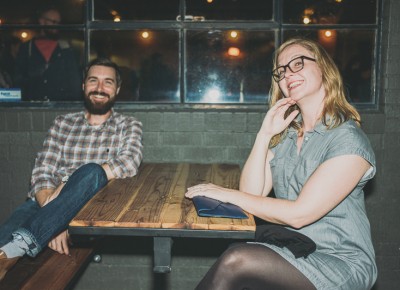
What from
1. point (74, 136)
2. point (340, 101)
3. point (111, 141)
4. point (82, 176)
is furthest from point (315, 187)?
point (74, 136)

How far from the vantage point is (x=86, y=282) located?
12.6 ft

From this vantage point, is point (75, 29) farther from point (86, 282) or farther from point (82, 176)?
point (86, 282)

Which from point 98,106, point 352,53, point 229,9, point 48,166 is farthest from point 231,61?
point 48,166

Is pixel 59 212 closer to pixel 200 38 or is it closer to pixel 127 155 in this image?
pixel 127 155

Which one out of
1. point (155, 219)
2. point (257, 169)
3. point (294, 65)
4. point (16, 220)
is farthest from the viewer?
point (16, 220)

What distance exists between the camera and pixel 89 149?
10.5 feet

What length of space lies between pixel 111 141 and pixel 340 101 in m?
1.79

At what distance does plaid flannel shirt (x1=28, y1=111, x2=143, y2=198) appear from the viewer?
3.10m

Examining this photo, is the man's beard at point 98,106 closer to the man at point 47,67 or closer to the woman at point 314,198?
the man at point 47,67

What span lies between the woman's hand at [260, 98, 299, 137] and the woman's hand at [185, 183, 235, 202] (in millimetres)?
480

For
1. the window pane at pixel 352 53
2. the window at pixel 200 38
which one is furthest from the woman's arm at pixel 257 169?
the window pane at pixel 352 53

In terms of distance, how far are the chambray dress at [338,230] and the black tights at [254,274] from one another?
0.14 feet

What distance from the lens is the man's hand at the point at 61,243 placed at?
2.42m

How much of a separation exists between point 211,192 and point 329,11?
7.77 ft
